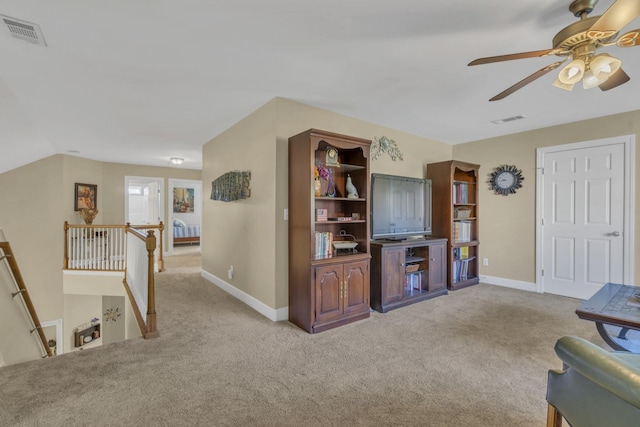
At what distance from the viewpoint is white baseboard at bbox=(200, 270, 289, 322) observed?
310 cm

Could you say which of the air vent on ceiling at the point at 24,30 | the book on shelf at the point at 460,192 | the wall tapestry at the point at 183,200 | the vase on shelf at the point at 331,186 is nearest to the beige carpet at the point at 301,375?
the vase on shelf at the point at 331,186

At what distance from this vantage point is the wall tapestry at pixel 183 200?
10174mm

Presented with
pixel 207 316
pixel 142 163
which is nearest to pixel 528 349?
pixel 207 316

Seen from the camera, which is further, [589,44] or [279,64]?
[279,64]

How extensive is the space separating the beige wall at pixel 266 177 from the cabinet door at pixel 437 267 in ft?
4.06

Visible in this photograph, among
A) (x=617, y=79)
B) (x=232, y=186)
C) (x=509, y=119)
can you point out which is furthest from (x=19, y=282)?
(x=509, y=119)

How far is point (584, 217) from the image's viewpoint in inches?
153

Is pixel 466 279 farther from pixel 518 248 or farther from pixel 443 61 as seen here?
pixel 443 61

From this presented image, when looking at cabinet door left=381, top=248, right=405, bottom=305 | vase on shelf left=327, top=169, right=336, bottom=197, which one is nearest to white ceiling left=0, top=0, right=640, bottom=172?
vase on shelf left=327, top=169, right=336, bottom=197

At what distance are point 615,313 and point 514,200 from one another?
9.68 ft

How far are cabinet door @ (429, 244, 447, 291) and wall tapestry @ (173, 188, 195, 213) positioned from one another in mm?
9018

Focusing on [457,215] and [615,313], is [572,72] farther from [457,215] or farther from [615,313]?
[457,215]

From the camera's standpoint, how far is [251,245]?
3.56m

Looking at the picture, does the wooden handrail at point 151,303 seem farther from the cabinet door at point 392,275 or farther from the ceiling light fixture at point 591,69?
the ceiling light fixture at point 591,69
